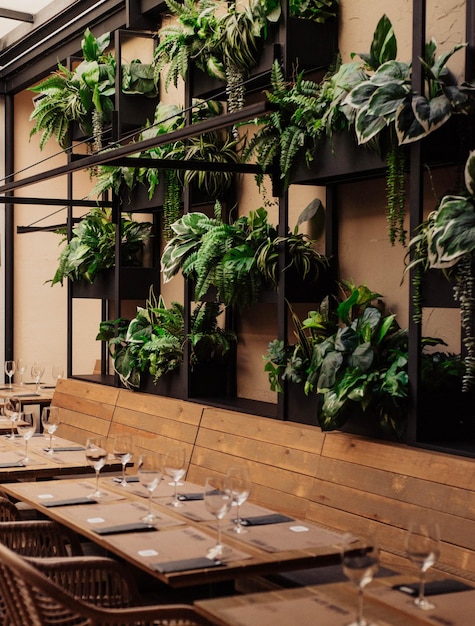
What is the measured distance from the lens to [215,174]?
653 centimetres

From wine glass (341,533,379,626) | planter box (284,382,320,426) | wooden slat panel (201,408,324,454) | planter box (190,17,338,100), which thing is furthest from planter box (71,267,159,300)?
wine glass (341,533,379,626)

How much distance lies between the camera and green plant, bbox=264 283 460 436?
4434 mm

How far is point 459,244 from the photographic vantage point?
3.96 metres

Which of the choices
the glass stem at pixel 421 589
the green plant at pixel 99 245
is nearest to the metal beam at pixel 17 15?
the green plant at pixel 99 245

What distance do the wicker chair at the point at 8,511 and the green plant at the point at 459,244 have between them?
214cm

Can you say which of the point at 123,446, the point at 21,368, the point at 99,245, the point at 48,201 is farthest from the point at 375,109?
the point at 21,368

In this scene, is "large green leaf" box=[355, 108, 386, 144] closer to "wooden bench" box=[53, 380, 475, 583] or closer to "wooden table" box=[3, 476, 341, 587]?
"wooden bench" box=[53, 380, 475, 583]

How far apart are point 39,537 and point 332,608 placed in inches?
73.0

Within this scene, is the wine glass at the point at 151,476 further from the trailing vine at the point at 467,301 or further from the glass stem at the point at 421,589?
the trailing vine at the point at 467,301

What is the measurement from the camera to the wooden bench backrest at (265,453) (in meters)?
4.89

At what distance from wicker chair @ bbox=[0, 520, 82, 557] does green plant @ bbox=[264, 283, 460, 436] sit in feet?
4.50

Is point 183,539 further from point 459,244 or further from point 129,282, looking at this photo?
point 129,282

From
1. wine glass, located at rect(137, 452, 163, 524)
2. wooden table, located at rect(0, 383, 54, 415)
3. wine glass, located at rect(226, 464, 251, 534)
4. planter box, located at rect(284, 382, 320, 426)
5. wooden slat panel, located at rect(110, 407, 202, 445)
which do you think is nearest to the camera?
wine glass, located at rect(226, 464, 251, 534)

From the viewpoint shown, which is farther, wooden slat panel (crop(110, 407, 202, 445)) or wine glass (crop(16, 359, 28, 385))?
wine glass (crop(16, 359, 28, 385))
